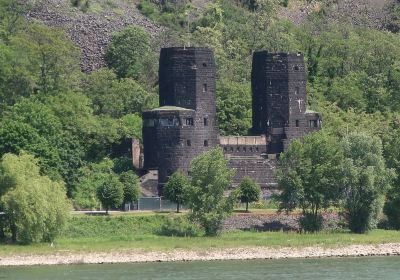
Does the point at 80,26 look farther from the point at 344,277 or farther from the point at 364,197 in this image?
the point at 344,277

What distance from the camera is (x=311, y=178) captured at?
342 ft

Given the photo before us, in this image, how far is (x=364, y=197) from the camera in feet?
340

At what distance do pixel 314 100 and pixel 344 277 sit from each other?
150ft

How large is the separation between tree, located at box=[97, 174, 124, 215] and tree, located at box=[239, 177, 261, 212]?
7002 millimetres

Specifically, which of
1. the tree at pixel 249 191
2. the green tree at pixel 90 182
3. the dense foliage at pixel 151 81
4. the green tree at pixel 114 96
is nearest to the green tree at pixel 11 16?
the dense foliage at pixel 151 81

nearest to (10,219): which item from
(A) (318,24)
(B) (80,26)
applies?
(B) (80,26)

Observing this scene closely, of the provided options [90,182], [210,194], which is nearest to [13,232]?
[210,194]

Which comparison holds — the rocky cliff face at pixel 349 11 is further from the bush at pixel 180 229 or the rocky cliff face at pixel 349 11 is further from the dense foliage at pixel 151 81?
the bush at pixel 180 229

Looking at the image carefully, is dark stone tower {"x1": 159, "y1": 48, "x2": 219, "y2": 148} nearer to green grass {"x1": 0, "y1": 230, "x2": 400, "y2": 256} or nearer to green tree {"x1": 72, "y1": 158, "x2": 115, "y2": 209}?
green tree {"x1": 72, "y1": 158, "x2": 115, "y2": 209}

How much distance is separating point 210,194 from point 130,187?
661 cm

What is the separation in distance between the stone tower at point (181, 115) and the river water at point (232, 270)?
51.0 feet

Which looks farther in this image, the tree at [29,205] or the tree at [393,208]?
the tree at [393,208]

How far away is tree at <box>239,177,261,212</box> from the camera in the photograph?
350ft

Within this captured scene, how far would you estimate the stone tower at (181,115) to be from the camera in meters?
110
